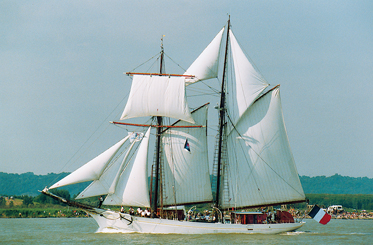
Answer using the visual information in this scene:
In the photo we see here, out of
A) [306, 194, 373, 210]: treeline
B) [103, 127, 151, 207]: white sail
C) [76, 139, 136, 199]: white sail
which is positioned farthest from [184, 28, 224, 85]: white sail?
[306, 194, 373, 210]: treeline

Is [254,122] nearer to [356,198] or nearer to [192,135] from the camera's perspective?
[192,135]

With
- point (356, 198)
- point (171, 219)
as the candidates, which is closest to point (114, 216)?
point (171, 219)

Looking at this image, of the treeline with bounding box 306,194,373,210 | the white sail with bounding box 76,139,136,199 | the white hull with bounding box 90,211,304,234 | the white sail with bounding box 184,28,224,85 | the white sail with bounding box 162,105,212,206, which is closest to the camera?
the white sail with bounding box 76,139,136,199

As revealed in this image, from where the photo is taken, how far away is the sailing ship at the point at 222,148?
47.2 meters

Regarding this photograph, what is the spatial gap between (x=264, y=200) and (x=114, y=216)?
50.4 ft

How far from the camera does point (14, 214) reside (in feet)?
391

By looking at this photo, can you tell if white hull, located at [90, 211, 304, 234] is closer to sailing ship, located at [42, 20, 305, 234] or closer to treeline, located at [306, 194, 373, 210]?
sailing ship, located at [42, 20, 305, 234]

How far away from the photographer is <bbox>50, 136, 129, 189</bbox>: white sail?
4197 cm

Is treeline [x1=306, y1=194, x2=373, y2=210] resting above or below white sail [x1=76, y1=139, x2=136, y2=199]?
Result: above

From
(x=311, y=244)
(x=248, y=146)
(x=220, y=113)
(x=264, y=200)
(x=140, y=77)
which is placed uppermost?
(x=140, y=77)

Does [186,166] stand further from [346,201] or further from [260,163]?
[346,201]

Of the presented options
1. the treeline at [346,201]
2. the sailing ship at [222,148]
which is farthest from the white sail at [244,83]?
the treeline at [346,201]

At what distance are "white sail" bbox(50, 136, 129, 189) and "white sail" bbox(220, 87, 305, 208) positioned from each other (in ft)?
41.5

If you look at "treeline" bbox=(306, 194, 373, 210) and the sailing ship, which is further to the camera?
"treeline" bbox=(306, 194, 373, 210)
